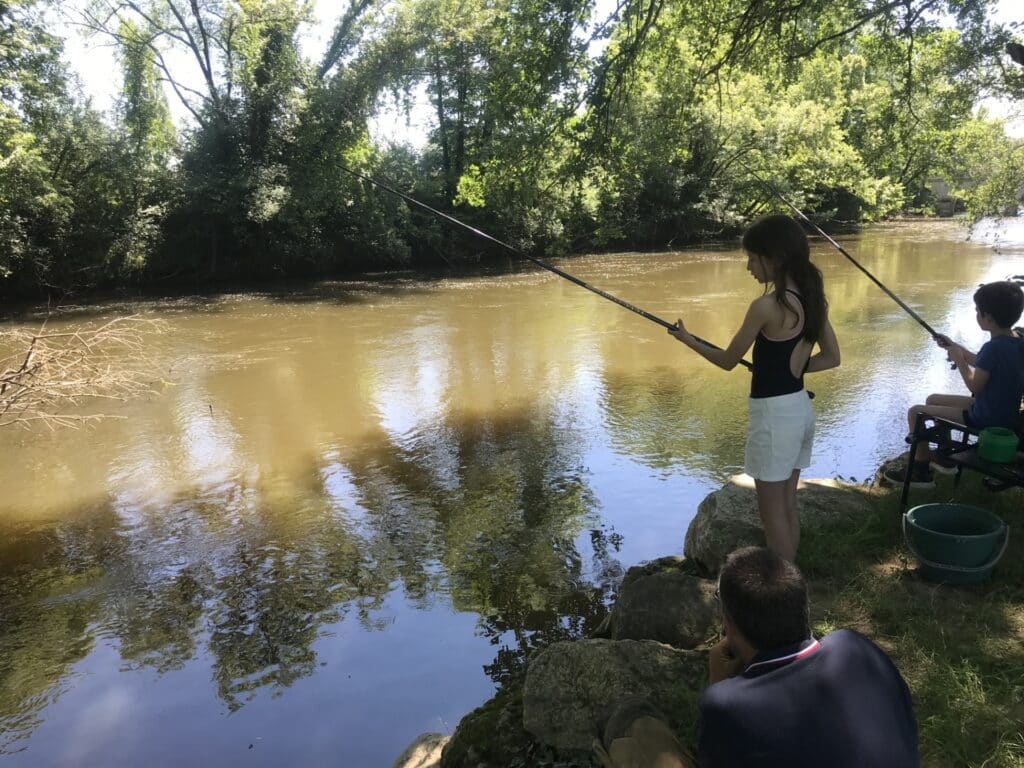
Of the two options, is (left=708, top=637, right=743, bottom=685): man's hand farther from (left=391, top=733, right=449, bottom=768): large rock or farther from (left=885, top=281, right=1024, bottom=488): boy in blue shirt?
(left=885, top=281, right=1024, bottom=488): boy in blue shirt

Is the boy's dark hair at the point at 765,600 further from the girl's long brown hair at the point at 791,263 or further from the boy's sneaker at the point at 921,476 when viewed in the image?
the boy's sneaker at the point at 921,476

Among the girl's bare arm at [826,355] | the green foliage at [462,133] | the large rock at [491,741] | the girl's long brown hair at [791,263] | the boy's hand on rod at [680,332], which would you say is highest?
the green foliage at [462,133]

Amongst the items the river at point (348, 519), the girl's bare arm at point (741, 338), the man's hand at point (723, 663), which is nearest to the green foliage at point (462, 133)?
the river at point (348, 519)

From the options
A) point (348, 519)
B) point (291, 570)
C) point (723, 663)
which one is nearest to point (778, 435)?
point (723, 663)

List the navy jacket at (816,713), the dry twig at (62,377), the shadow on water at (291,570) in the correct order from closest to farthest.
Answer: the navy jacket at (816,713)
the shadow on water at (291,570)
the dry twig at (62,377)

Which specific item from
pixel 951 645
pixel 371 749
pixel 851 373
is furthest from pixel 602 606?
pixel 851 373

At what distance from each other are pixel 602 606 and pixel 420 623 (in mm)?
1026

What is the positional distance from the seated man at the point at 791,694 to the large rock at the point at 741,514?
1.95 m

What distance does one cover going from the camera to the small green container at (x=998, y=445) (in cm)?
318

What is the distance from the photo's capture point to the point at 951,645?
2.60m

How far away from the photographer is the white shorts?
8.82ft

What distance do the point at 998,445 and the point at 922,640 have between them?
1089 millimetres

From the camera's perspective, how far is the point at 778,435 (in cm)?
270

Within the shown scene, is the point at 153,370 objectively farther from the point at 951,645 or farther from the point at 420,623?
the point at 951,645
